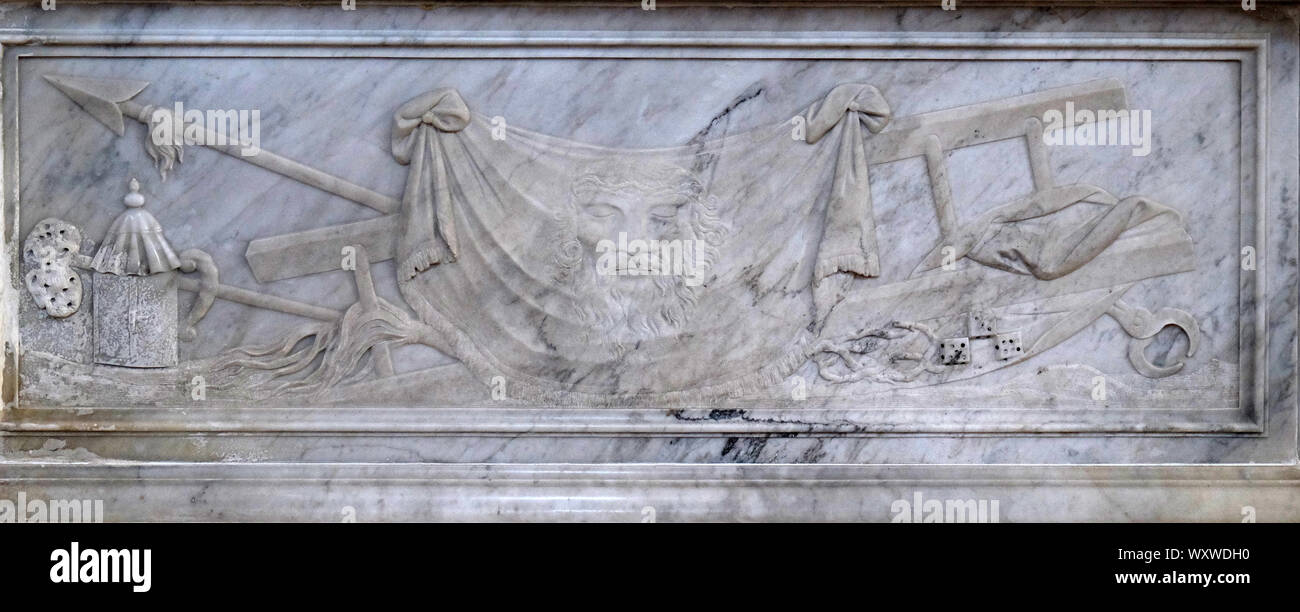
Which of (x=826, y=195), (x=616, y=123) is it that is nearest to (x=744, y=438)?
(x=826, y=195)

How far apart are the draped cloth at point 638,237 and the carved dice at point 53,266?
109 cm

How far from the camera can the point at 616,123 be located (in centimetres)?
376

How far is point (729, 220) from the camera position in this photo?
12.4 ft

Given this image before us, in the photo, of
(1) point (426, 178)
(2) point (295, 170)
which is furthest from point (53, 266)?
(1) point (426, 178)

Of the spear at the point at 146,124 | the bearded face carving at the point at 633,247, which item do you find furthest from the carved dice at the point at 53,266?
the bearded face carving at the point at 633,247

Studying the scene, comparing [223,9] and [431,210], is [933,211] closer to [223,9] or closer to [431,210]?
[431,210]

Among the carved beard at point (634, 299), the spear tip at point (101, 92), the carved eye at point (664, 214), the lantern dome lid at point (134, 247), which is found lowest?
the carved beard at point (634, 299)

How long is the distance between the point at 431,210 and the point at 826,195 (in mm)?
1322

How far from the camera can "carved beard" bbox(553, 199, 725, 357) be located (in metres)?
3.76

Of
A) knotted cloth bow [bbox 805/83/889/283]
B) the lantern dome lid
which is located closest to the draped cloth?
knotted cloth bow [bbox 805/83/889/283]

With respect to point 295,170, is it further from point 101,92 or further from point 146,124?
point 101,92

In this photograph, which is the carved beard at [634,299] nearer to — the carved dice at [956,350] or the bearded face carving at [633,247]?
the bearded face carving at [633,247]

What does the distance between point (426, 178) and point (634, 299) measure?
80 centimetres

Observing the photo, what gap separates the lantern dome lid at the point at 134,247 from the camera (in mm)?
3701
